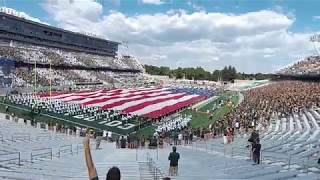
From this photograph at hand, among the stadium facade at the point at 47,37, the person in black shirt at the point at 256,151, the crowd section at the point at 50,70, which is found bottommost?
the person in black shirt at the point at 256,151

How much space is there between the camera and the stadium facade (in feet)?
270

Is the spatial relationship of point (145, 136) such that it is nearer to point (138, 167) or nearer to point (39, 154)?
point (39, 154)

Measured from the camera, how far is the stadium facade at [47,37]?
82.2m

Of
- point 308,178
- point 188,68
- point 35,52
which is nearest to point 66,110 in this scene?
point 308,178

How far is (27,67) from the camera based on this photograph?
231 feet

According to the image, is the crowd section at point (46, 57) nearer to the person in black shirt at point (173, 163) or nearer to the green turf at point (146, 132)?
the green turf at point (146, 132)

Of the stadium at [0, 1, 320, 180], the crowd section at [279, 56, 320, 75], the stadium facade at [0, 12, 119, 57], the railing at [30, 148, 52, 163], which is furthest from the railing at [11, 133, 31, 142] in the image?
the stadium facade at [0, 12, 119, 57]

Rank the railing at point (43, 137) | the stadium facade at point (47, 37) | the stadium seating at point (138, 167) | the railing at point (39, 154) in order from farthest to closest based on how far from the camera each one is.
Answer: the stadium facade at point (47, 37), the railing at point (43, 137), the railing at point (39, 154), the stadium seating at point (138, 167)

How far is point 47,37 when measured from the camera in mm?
96812

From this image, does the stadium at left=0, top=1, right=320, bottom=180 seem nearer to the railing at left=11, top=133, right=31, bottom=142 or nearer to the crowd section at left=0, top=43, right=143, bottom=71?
the railing at left=11, top=133, right=31, bottom=142

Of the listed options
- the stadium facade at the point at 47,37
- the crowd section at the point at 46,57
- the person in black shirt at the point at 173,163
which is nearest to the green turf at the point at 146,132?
the person in black shirt at the point at 173,163

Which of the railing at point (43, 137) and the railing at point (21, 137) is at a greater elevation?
the railing at point (21, 137)

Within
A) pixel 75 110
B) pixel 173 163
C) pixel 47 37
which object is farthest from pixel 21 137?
pixel 47 37

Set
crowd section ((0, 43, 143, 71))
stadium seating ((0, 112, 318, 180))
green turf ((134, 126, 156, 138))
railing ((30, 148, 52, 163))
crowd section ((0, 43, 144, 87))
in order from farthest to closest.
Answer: crowd section ((0, 43, 143, 71))
crowd section ((0, 43, 144, 87))
green turf ((134, 126, 156, 138))
railing ((30, 148, 52, 163))
stadium seating ((0, 112, 318, 180))
